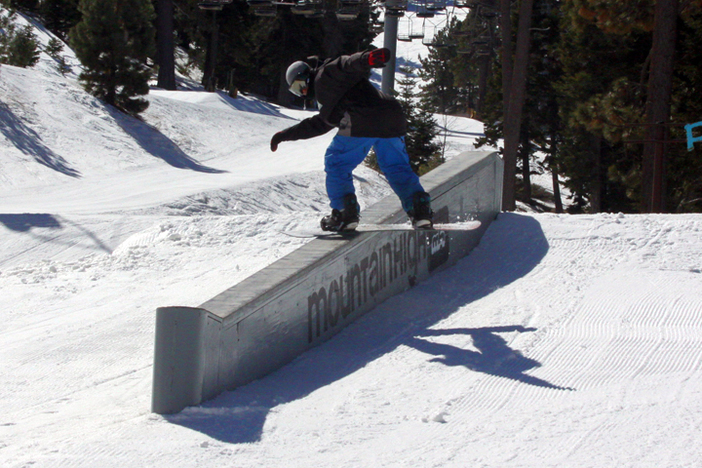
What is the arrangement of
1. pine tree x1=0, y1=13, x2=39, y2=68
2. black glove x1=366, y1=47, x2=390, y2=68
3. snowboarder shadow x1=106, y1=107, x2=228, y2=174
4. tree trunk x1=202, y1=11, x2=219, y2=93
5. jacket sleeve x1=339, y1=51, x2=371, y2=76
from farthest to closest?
tree trunk x1=202, y1=11, x2=219, y2=93
pine tree x1=0, y1=13, x2=39, y2=68
snowboarder shadow x1=106, y1=107, x2=228, y2=174
jacket sleeve x1=339, y1=51, x2=371, y2=76
black glove x1=366, y1=47, x2=390, y2=68

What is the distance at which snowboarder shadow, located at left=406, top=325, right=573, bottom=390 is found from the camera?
3963 millimetres

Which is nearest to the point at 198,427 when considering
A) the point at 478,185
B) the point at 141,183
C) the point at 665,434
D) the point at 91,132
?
the point at 665,434

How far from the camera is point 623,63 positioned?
21234 mm

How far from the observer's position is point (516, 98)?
2153cm

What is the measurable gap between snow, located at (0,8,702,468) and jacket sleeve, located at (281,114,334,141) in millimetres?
1375

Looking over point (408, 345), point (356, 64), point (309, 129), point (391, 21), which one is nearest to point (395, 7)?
point (391, 21)

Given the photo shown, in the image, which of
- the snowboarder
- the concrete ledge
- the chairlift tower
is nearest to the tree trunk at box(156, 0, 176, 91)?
the chairlift tower

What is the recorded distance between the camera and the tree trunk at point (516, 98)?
2102 cm

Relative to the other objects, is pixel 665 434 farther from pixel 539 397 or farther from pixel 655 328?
pixel 655 328

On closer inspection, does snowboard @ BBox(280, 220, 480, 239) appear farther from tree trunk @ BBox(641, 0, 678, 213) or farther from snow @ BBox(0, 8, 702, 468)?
tree trunk @ BBox(641, 0, 678, 213)

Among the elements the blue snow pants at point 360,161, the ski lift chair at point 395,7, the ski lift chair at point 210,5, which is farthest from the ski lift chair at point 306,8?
the blue snow pants at point 360,161

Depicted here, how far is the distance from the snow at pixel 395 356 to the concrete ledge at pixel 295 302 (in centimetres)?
10

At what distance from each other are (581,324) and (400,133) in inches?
73.5

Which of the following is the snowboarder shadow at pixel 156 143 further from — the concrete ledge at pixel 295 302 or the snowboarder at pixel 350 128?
the snowboarder at pixel 350 128
